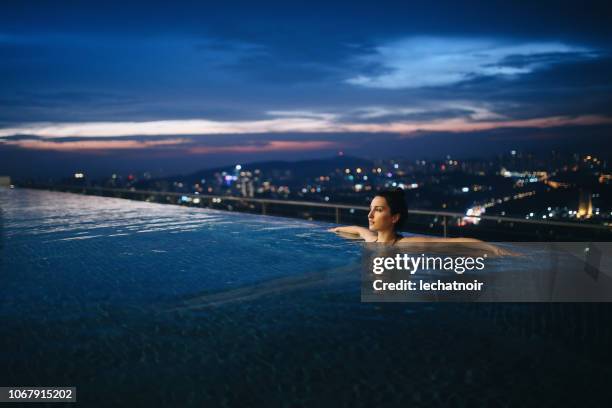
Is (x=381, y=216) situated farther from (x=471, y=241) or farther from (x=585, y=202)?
(x=585, y=202)

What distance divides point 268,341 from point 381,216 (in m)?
2.38

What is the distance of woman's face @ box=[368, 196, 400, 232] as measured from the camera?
6004mm

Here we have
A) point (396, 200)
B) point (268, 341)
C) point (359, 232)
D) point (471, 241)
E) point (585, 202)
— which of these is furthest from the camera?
point (585, 202)

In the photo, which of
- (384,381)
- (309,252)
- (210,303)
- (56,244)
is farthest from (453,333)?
(56,244)

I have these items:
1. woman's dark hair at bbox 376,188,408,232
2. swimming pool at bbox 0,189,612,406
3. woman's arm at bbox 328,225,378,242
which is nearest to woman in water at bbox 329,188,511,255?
woman's dark hair at bbox 376,188,408,232

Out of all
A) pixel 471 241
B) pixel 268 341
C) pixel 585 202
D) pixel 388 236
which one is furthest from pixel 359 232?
pixel 585 202

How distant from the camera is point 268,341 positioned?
173 inches

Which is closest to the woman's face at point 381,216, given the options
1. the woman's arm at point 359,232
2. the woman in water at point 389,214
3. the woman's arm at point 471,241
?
the woman in water at point 389,214

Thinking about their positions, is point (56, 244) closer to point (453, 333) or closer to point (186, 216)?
point (186, 216)

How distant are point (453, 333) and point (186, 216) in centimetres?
1261

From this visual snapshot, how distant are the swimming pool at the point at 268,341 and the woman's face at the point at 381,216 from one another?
897mm

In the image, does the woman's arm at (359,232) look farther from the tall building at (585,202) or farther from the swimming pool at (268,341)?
the tall building at (585,202)

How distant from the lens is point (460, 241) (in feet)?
20.0

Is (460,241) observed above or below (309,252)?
above
